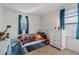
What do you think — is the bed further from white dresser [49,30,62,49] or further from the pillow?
white dresser [49,30,62,49]

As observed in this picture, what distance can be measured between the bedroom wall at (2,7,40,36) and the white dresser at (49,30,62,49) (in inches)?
9.3

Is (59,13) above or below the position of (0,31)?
above

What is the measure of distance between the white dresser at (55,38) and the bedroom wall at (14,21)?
24 cm

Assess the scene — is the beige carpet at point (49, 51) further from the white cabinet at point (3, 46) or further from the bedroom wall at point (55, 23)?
the white cabinet at point (3, 46)

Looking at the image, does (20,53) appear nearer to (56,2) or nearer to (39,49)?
(39,49)

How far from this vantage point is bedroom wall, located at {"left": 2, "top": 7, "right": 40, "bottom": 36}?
148cm

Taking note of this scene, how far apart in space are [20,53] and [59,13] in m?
0.80

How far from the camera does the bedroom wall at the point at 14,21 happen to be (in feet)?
4.86

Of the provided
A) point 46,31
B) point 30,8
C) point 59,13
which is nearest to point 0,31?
point 30,8

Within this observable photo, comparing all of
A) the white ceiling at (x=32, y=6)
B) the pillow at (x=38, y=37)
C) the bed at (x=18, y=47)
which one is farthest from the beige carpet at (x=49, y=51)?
the white ceiling at (x=32, y=6)

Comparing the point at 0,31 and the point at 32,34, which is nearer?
the point at 0,31

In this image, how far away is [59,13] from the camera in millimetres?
1554

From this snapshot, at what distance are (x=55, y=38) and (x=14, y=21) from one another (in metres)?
0.64
